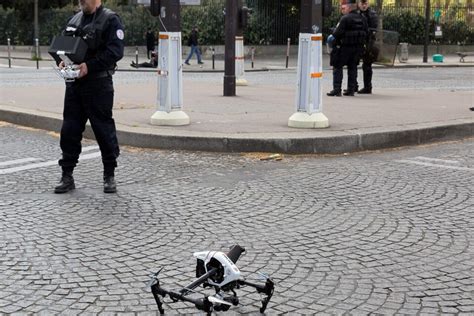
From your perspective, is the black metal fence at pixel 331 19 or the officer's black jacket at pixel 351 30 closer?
the officer's black jacket at pixel 351 30

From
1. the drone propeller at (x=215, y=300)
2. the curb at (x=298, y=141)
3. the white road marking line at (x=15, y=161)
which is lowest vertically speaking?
the drone propeller at (x=215, y=300)

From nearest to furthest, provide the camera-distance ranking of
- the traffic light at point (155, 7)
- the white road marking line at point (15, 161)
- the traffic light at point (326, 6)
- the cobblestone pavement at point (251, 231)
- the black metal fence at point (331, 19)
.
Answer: the cobblestone pavement at point (251, 231)
the white road marking line at point (15, 161)
the traffic light at point (326, 6)
the traffic light at point (155, 7)
the black metal fence at point (331, 19)

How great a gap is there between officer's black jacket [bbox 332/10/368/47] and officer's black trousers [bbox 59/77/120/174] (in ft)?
24.7

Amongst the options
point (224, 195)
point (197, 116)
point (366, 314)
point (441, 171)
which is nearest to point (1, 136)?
point (197, 116)

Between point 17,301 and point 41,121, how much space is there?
639 cm

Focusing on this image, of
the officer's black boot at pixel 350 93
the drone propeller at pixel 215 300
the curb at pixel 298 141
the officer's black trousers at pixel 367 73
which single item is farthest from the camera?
the officer's black trousers at pixel 367 73

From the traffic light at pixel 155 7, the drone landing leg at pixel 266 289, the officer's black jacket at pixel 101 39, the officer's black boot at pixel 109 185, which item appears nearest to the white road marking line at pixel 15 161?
the officer's black boot at pixel 109 185

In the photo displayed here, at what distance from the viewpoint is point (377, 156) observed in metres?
8.24

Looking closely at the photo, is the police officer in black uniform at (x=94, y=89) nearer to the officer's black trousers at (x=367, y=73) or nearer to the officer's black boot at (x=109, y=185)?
the officer's black boot at (x=109, y=185)

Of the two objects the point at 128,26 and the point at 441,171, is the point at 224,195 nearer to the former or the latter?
the point at 441,171

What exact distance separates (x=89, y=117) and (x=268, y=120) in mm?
4078

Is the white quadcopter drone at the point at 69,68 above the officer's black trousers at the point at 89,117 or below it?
above

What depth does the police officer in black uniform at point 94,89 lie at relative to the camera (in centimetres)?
589

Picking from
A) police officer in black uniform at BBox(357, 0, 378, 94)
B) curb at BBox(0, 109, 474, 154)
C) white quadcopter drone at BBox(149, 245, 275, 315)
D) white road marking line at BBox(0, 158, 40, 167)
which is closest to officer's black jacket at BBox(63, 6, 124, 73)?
white road marking line at BBox(0, 158, 40, 167)
